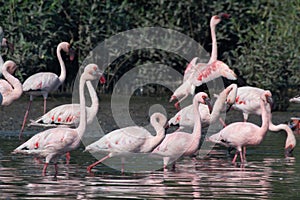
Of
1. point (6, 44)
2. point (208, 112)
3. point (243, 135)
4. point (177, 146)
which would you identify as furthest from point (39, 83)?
point (177, 146)

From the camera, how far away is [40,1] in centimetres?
2278

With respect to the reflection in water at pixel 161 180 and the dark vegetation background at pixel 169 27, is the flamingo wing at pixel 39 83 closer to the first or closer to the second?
the dark vegetation background at pixel 169 27

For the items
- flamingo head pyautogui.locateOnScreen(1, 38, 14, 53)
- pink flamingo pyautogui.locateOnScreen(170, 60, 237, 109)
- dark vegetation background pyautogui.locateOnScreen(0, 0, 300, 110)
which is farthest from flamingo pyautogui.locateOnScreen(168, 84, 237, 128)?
dark vegetation background pyautogui.locateOnScreen(0, 0, 300, 110)

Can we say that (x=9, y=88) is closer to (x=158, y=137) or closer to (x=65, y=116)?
(x=65, y=116)

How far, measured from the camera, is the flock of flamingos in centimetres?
1191

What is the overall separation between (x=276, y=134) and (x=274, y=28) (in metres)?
6.19

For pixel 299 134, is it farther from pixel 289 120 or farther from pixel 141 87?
pixel 141 87

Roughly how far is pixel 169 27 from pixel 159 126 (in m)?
12.1

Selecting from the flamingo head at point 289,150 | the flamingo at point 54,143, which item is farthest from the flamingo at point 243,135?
the flamingo at point 54,143

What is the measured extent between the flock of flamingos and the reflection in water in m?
0.30

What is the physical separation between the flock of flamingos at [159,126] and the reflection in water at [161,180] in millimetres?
295

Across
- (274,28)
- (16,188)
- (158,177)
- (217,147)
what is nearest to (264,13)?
(274,28)

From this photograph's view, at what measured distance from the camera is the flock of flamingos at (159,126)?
Result: 39.1ft

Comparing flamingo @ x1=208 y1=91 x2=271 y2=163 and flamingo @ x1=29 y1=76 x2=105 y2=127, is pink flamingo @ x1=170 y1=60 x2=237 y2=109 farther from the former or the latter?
flamingo @ x1=208 y1=91 x2=271 y2=163
